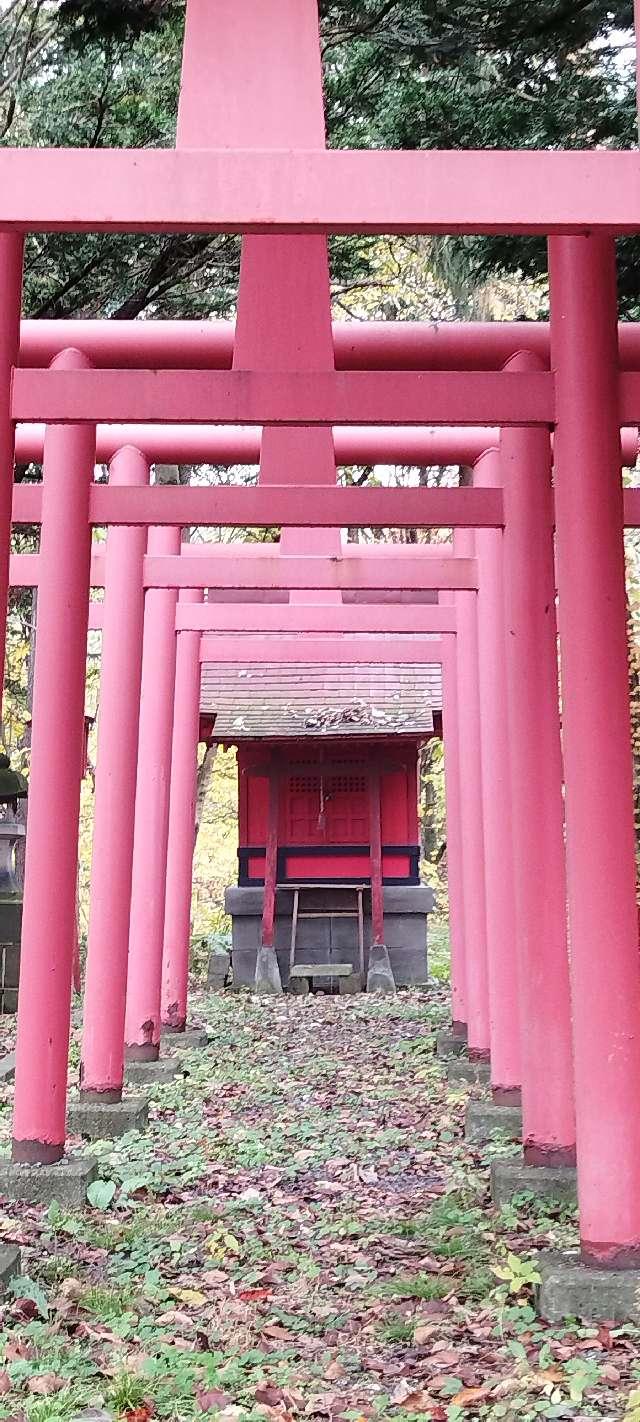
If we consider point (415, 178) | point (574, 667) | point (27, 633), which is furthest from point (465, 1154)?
point (27, 633)

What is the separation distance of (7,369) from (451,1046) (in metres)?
8.15

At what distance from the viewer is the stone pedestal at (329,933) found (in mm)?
17031

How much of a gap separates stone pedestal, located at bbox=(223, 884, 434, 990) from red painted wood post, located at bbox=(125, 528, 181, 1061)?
6.85m

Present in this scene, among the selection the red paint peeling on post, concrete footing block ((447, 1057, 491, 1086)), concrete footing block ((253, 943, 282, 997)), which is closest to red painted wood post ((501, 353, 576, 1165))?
concrete footing block ((447, 1057, 491, 1086))

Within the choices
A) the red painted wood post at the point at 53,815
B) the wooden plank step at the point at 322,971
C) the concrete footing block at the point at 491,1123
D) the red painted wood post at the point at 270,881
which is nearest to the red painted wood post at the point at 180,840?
the wooden plank step at the point at 322,971

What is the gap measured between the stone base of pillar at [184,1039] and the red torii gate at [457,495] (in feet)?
17.8

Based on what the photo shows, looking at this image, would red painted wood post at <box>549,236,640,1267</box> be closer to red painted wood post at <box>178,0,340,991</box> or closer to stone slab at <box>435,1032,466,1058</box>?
red painted wood post at <box>178,0,340,991</box>

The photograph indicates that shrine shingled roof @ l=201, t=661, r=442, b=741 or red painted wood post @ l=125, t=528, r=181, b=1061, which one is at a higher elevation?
shrine shingled roof @ l=201, t=661, r=442, b=741

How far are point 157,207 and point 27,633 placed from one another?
1761 centimetres

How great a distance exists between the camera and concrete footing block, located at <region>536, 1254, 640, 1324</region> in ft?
14.5

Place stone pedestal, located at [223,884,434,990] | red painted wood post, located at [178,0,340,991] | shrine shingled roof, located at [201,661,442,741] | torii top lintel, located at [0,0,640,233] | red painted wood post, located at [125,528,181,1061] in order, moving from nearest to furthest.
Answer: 1. torii top lintel, located at [0,0,640,233]
2. red painted wood post, located at [178,0,340,991]
3. red painted wood post, located at [125,528,181,1061]
4. shrine shingled roof, located at [201,661,442,741]
5. stone pedestal, located at [223,884,434,990]

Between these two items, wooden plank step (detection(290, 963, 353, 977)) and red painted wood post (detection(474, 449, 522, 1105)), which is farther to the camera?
wooden plank step (detection(290, 963, 353, 977))

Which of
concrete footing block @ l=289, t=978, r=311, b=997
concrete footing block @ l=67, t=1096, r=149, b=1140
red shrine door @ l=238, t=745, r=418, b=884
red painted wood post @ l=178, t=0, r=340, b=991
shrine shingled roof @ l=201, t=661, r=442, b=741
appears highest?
shrine shingled roof @ l=201, t=661, r=442, b=741

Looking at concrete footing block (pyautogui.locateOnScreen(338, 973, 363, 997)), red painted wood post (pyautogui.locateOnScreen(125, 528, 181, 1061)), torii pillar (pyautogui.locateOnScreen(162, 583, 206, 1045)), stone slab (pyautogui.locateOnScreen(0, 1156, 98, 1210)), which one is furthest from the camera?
concrete footing block (pyautogui.locateOnScreen(338, 973, 363, 997))
